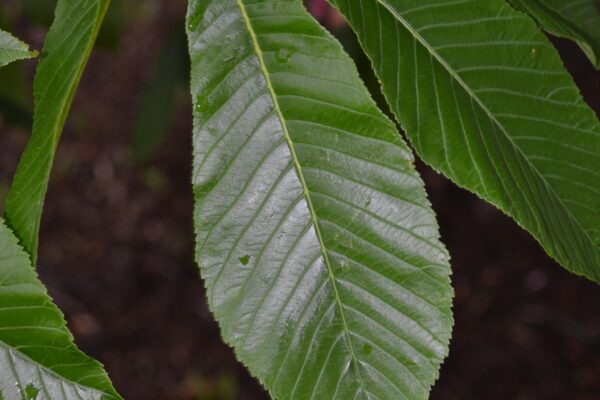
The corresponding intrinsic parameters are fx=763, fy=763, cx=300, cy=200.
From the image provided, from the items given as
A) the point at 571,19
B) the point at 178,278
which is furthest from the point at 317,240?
the point at 178,278

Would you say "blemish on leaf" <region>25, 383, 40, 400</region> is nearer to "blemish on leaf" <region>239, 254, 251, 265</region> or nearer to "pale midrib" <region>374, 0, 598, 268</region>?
"blemish on leaf" <region>239, 254, 251, 265</region>

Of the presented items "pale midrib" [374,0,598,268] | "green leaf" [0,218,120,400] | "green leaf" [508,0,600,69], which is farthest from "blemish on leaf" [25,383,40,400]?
"green leaf" [508,0,600,69]

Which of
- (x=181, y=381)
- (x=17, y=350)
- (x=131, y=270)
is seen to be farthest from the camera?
(x=131, y=270)

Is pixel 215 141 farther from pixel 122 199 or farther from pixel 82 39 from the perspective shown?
pixel 122 199

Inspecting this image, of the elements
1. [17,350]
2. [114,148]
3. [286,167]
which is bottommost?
[17,350]

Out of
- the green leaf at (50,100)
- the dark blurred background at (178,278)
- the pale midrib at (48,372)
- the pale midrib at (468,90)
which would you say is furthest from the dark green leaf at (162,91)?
the pale midrib at (48,372)

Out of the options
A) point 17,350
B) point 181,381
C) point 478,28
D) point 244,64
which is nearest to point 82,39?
point 244,64

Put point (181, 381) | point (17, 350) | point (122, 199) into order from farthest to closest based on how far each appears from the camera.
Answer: point (122, 199), point (181, 381), point (17, 350)
